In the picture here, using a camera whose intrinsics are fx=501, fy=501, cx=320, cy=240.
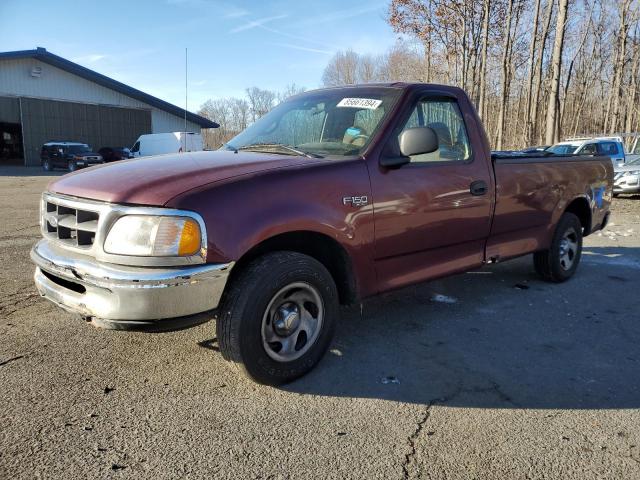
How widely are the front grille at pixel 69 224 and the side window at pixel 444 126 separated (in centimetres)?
230

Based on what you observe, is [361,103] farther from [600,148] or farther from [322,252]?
[600,148]

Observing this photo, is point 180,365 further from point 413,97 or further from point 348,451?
point 413,97

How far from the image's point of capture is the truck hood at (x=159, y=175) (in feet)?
9.16

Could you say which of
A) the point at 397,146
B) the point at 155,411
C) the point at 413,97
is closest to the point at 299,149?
the point at 397,146

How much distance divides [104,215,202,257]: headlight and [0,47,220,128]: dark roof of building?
3411cm

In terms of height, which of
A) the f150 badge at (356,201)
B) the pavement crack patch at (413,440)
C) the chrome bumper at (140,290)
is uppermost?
the f150 badge at (356,201)

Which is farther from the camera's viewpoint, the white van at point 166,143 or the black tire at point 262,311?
the white van at point 166,143

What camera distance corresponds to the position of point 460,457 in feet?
8.30

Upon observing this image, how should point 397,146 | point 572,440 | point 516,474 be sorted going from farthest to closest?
1. point 397,146
2. point 572,440
3. point 516,474

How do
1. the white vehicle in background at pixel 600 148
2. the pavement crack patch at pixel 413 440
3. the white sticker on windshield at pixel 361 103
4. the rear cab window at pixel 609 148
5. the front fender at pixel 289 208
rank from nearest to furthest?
the pavement crack patch at pixel 413 440
the front fender at pixel 289 208
the white sticker on windshield at pixel 361 103
the white vehicle in background at pixel 600 148
the rear cab window at pixel 609 148

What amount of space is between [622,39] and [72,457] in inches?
1577

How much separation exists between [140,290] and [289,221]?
93cm

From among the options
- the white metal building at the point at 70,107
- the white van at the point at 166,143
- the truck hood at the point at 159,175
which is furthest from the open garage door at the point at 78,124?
the truck hood at the point at 159,175

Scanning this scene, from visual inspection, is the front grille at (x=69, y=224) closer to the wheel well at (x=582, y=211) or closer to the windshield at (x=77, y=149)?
→ the wheel well at (x=582, y=211)
